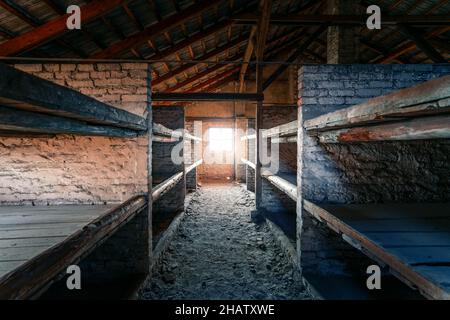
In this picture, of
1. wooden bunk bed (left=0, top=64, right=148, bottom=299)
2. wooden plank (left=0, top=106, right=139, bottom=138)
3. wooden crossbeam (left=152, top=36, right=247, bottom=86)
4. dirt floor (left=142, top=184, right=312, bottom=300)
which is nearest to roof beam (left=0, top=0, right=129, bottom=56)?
wooden bunk bed (left=0, top=64, right=148, bottom=299)

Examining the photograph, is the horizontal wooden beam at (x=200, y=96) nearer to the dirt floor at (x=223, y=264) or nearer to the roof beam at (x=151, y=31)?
the roof beam at (x=151, y=31)

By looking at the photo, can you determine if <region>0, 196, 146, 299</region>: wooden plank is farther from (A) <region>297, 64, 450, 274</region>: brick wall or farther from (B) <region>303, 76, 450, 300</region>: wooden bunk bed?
(A) <region>297, 64, 450, 274</region>: brick wall

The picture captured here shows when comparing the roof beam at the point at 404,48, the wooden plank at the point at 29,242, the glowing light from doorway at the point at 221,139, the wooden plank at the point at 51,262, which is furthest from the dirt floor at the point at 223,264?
the roof beam at the point at 404,48

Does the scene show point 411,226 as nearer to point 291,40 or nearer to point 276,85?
point 291,40

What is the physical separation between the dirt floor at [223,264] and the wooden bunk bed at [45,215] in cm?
152

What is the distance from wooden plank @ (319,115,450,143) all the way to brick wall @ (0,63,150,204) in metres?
2.56

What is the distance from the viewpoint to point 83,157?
3162 millimetres

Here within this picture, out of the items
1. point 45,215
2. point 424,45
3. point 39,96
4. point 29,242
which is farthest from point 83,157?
point 424,45

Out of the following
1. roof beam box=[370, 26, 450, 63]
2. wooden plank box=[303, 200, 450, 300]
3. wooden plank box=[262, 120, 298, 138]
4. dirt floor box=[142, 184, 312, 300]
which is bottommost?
dirt floor box=[142, 184, 312, 300]

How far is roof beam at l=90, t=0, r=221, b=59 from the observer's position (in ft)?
17.3

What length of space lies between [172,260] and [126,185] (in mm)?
1802

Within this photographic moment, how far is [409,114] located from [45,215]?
3.26 meters

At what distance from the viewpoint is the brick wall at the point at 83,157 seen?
2.98 m

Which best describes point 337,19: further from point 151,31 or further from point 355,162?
point 151,31
